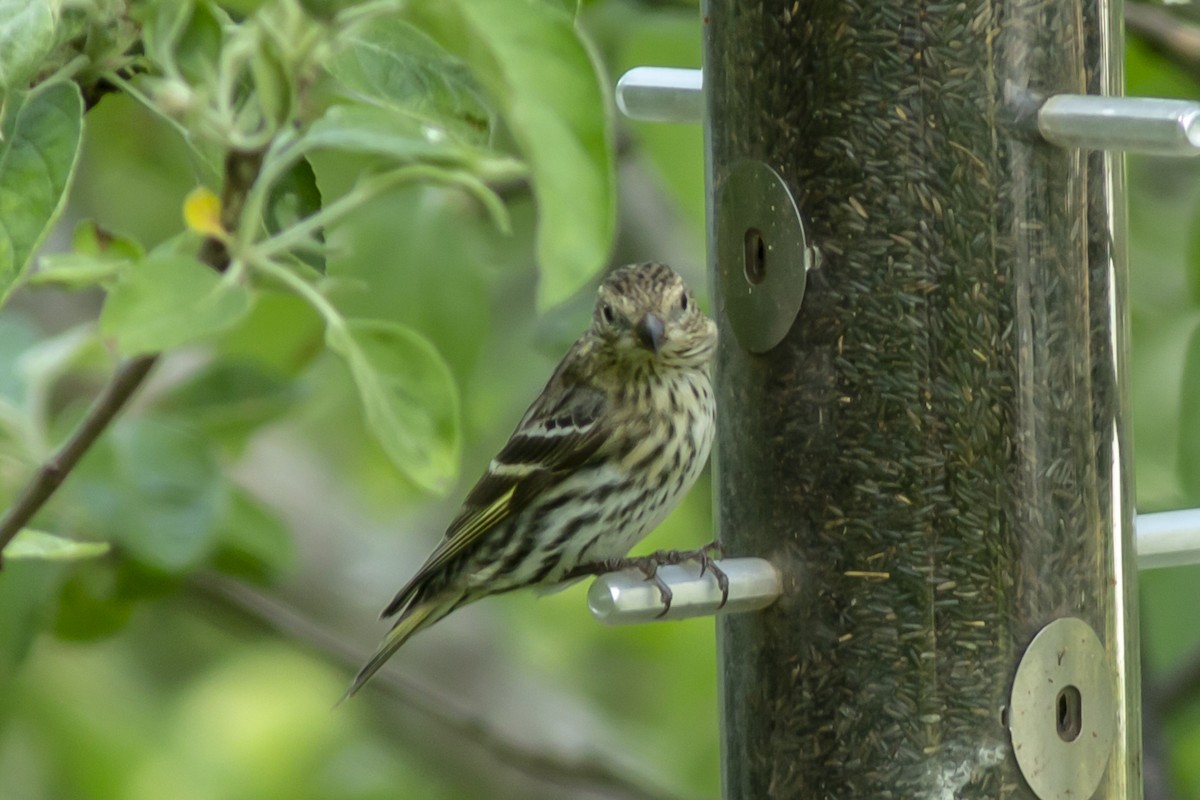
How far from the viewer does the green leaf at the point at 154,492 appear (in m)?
4.02

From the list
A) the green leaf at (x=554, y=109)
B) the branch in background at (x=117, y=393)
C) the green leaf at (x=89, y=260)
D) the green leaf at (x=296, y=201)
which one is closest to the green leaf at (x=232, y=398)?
the green leaf at (x=89, y=260)

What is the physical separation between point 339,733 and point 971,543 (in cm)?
393

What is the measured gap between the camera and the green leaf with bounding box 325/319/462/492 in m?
2.87

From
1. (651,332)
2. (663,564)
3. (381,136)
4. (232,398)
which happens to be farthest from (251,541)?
(381,136)

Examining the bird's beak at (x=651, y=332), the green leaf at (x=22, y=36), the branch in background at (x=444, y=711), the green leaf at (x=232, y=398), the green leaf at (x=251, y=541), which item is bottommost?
the branch in background at (x=444, y=711)

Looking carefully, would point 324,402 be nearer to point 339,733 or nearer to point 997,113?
point 339,733

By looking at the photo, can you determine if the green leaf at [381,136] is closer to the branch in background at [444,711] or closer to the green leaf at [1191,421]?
the green leaf at [1191,421]

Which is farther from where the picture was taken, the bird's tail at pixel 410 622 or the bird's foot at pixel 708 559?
the bird's tail at pixel 410 622

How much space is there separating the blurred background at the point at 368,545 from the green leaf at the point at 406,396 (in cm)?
33

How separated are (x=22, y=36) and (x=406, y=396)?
948mm

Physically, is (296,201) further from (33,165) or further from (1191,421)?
(1191,421)

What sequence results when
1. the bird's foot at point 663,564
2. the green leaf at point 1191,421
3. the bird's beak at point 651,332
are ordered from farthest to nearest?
the bird's beak at point 651,332, the green leaf at point 1191,421, the bird's foot at point 663,564

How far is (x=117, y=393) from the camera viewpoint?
9.53ft

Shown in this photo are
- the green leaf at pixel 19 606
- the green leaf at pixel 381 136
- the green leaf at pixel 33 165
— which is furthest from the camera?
the green leaf at pixel 19 606
